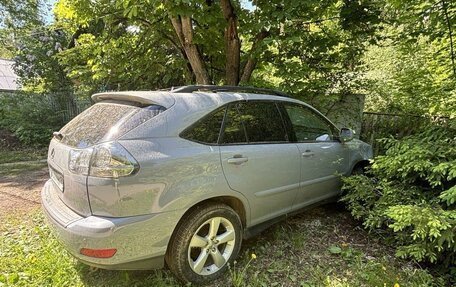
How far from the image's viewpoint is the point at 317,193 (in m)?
3.49

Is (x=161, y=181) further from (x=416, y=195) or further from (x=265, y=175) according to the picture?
(x=416, y=195)

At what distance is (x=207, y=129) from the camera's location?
2.45 metres

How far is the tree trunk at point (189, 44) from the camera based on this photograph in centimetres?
495

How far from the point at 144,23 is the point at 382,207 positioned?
4965mm

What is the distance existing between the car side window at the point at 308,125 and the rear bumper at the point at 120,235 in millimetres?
1716

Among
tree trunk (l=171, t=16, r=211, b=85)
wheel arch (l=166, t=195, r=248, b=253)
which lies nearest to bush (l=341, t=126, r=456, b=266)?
wheel arch (l=166, t=195, r=248, b=253)

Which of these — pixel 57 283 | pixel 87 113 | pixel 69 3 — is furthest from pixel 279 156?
pixel 69 3

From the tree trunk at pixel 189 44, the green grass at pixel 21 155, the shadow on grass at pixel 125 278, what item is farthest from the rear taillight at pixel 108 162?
the green grass at pixel 21 155

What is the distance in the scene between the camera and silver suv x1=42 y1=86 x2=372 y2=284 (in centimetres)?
200

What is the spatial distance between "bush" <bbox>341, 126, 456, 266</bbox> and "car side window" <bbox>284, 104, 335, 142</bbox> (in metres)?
0.61

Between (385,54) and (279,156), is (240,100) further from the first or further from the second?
(385,54)

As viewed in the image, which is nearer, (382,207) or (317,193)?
(382,207)

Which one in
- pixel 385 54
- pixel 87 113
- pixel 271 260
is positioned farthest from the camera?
pixel 385 54

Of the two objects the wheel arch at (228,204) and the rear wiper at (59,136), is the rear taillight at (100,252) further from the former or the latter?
the rear wiper at (59,136)
